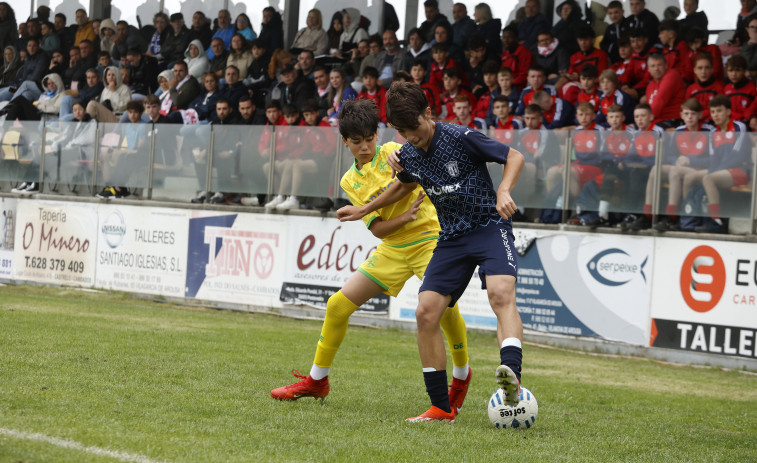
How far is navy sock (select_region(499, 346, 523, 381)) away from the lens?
535cm

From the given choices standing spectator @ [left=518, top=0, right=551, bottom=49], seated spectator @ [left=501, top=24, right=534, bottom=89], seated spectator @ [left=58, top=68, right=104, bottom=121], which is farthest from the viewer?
seated spectator @ [left=58, top=68, right=104, bottom=121]

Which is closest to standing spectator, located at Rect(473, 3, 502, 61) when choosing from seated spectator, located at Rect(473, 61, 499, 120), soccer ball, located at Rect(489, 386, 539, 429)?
seated spectator, located at Rect(473, 61, 499, 120)

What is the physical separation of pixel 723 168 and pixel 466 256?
23.5 ft

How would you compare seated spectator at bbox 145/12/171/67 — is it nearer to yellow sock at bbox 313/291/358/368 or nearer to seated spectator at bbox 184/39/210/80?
seated spectator at bbox 184/39/210/80

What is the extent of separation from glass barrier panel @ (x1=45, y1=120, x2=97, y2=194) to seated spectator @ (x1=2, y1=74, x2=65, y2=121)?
231cm

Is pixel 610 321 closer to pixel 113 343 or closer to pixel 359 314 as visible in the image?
pixel 359 314

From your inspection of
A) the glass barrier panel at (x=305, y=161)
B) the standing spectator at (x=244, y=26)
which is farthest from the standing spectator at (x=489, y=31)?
the standing spectator at (x=244, y=26)

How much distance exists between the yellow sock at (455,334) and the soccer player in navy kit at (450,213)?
0.48 meters

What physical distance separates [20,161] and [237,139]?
17.3 ft

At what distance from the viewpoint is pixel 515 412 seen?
582 cm

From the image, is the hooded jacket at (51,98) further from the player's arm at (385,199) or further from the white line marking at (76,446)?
the white line marking at (76,446)

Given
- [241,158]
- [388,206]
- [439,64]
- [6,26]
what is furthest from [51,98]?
[388,206]

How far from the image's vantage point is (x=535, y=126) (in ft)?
44.6

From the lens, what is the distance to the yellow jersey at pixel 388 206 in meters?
6.72
